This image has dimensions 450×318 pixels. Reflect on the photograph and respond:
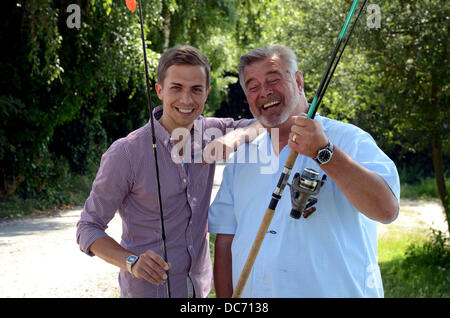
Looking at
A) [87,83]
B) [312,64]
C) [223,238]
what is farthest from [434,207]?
[223,238]

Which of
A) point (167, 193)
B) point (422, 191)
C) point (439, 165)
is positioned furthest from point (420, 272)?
point (422, 191)

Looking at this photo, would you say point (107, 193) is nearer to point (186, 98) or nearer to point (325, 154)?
point (186, 98)

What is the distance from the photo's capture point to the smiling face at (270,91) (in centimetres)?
280

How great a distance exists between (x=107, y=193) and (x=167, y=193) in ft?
1.02

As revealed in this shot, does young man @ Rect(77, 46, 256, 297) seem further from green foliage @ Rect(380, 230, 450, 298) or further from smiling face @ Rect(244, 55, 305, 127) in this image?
green foliage @ Rect(380, 230, 450, 298)

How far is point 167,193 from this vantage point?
9.89 feet

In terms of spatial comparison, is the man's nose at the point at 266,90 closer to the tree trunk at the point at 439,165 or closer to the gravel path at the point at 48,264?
the gravel path at the point at 48,264

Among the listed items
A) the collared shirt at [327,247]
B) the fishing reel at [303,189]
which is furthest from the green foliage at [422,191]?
the fishing reel at [303,189]

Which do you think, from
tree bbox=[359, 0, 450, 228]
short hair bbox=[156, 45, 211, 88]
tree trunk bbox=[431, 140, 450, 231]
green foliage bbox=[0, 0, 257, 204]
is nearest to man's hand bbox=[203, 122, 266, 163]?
short hair bbox=[156, 45, 211, 88]

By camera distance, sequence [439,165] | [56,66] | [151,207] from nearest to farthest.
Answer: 1. [151,207]
2. [439,165]
3. [56,66]

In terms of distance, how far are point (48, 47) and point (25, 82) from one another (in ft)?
6.26

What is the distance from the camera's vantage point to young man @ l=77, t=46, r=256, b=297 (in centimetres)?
291

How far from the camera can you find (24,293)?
684cm
